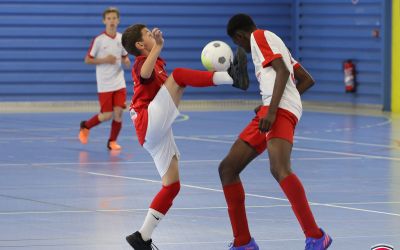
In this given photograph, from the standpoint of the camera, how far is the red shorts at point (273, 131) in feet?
27.7

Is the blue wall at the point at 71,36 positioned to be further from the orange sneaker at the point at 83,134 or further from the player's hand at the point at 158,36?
the player's hand at the point at 158,36

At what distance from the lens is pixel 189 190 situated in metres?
12.6

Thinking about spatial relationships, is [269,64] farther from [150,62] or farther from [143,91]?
[143,91]

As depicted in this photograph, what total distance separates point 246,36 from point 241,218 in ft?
4.62

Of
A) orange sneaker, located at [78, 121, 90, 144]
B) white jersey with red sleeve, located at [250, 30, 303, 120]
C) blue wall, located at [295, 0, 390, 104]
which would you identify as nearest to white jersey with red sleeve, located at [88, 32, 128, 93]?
orange sneaker, located at [78, 121, 90, 144]

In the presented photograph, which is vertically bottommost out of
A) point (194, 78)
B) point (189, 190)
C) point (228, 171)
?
point (189, 190)

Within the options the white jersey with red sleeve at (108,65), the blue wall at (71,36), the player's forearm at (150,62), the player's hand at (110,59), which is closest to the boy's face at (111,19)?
the white jersey with red sleeve at (108,65)

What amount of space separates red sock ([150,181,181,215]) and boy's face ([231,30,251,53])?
3.92ft

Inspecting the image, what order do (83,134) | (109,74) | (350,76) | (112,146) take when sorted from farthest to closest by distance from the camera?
(350,76) → (109,74) → (83,134) → (112,146)

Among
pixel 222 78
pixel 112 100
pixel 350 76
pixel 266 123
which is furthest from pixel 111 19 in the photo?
pixel 266 123

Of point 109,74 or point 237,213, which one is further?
point 109,74

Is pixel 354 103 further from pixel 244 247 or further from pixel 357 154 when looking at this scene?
pixel 244 247

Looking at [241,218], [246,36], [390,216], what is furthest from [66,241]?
[390,216]

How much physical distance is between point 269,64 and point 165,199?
135 cm
